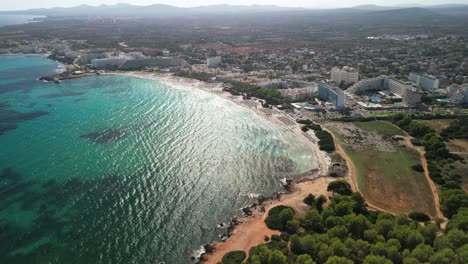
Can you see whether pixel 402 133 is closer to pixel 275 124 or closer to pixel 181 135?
pixel 275 124

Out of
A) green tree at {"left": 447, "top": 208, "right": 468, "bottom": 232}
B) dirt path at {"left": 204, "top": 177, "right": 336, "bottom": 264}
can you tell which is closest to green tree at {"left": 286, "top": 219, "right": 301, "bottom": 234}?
dirt path at {"left": 204, "top": 177, "right": 336, "bottom": 264}

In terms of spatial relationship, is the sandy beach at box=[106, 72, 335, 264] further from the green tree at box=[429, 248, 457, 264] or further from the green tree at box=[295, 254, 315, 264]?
the green tree at box=[429, 248, 457, 264]

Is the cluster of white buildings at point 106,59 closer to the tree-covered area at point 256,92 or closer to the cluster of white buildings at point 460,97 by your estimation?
the tree-covered area at point 256,92

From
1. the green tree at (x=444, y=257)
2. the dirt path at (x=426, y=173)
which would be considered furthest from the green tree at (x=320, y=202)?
the green tree at (x=444, y=257)

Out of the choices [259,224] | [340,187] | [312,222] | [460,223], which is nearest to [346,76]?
[340,187]

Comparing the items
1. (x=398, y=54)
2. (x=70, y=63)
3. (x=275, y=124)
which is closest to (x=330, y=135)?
(x=275, y=124)

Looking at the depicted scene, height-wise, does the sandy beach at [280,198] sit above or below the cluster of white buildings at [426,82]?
below
